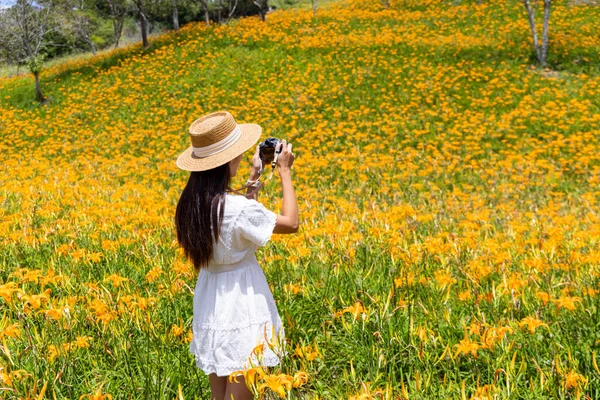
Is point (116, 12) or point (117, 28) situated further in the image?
point (117, 28)

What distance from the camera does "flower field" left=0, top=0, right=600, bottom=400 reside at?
2.18 m

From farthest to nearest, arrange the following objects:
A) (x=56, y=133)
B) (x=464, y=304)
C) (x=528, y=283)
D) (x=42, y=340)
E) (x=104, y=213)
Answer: (x=56, y=133) < (x=104, y=213) < (x=528, y=283) < (x=464, y=304) < (x=42, y=340)

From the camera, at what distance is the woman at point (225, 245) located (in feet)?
6.32

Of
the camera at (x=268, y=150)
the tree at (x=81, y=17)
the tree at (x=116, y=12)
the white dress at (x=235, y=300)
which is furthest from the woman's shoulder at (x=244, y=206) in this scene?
the tree at (x=81, y=17)

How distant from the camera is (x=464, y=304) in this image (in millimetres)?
2697

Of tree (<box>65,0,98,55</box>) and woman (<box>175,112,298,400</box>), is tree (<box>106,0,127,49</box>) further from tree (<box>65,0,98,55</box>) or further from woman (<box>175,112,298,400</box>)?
woman (<box>175,112,298,400</box>)

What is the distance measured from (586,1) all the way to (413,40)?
7789 mm

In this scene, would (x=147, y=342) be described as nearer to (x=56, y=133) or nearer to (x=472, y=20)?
(x=56, y=133)

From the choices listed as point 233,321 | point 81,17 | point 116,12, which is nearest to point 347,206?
point 233,321

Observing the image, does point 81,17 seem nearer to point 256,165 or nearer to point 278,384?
point 256,165

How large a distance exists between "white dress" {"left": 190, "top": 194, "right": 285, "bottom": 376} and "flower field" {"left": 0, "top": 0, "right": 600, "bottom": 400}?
20 cm

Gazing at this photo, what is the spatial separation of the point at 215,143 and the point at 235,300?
668 mm

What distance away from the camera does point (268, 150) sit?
221 cm

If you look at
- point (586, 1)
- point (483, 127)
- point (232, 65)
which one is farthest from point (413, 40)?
point (586, 1)
